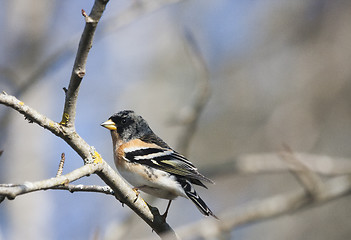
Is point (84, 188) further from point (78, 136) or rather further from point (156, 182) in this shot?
point (156, 182)

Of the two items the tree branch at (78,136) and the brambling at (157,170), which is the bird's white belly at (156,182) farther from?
the tree branch at (78,136)

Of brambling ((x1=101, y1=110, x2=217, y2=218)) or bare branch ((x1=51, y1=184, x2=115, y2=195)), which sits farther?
brambling ((x1=101, y1=110, x2=217, y2=218))

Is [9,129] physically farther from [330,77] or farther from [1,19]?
[330,77]

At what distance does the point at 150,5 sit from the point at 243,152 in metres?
5.39

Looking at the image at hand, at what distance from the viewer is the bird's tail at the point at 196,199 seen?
353cm

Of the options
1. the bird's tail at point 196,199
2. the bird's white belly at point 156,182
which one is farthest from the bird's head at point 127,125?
the bird's tail at point 196,199

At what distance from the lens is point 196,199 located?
369cm


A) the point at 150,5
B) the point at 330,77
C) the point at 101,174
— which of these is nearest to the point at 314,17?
the point at 330,77

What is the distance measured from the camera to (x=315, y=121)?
9484 mm

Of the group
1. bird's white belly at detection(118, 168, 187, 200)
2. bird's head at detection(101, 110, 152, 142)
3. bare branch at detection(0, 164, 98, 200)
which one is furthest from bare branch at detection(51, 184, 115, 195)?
bird's head at detection(101, 110, 152, 142)

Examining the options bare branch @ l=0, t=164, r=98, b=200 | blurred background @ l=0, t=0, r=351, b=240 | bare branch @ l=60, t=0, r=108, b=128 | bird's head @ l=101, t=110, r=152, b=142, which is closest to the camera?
bare branch @ l=0, t=164, r=98, b=200

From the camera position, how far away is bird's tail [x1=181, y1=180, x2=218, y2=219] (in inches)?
139

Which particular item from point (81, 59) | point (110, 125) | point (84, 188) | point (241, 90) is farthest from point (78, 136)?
point (241, 90)

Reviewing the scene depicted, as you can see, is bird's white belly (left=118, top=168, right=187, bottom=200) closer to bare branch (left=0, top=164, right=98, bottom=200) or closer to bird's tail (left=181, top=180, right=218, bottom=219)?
bird's tail (left=181, top=180, right=218, bottom=219)
